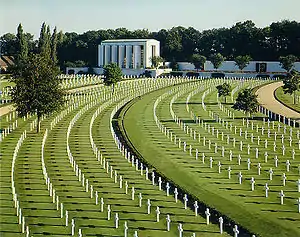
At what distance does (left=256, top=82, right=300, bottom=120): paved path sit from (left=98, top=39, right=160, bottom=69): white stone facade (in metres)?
69.9

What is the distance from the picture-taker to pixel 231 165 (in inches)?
1278

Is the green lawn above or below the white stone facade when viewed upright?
below

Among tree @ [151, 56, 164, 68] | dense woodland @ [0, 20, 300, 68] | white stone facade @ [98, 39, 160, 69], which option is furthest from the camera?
white stone facade @ [98, 39, 160, 69]

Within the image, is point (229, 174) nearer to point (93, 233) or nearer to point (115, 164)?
point (115, 164)

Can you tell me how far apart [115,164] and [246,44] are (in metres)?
123

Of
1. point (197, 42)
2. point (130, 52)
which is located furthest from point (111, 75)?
point (197, 42)

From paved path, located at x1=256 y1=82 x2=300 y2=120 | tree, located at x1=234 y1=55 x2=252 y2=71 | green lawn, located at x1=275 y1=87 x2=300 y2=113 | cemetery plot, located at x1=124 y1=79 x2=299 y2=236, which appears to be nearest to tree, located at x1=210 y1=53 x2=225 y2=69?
tree, located at x1=234 y1=55 x2=252 y2=71

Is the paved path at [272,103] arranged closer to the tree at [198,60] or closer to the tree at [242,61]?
the tree at [242,61]

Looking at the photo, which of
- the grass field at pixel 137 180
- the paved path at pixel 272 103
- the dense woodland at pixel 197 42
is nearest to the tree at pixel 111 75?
the paved path at pixel 272 103

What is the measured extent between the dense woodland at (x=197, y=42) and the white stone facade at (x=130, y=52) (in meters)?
6.25

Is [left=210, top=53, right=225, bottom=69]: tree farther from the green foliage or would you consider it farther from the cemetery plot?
the cemetery plot

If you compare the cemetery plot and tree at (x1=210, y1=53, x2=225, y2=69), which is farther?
tree at (x1=210, y1=53, x2=225, y2=69)

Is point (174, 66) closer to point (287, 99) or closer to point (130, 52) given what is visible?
point (130, 52)

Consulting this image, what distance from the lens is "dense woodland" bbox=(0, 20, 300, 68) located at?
479 ft
